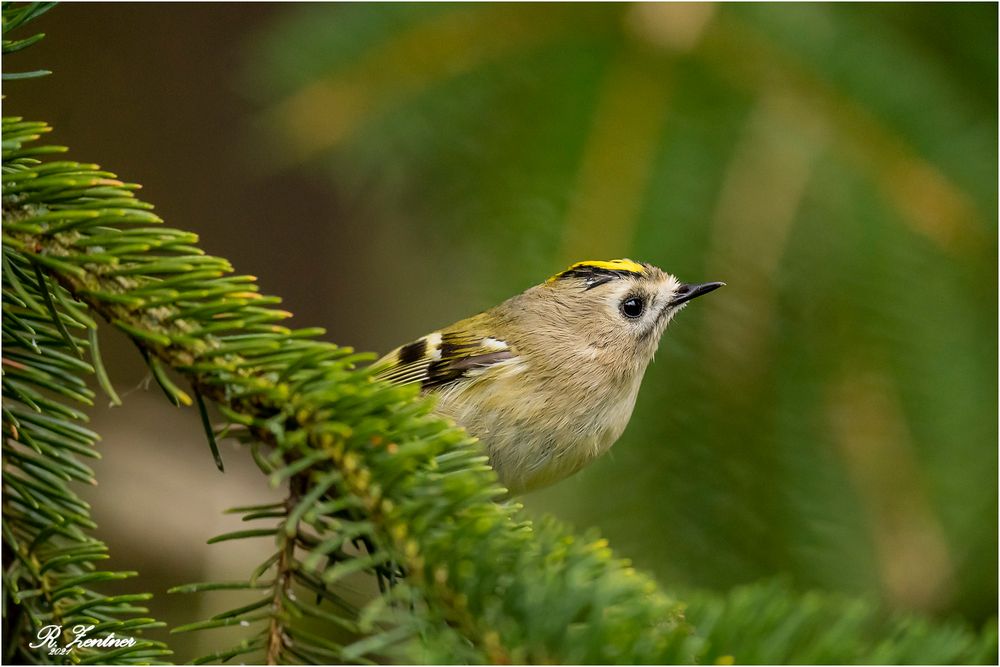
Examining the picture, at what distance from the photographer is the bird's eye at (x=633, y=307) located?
2.19 meters

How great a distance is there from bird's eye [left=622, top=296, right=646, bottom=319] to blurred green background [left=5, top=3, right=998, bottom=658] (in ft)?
0.80

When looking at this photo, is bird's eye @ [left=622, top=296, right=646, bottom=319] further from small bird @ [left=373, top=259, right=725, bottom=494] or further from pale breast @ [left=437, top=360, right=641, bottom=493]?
pale breast @ [left=437, top=360, right=641, bottom=493]

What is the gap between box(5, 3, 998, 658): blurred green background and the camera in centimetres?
182

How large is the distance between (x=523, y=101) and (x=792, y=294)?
0.70 metres

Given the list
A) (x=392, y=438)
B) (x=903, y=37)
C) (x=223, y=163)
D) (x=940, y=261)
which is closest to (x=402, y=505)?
(x=392, y=438)

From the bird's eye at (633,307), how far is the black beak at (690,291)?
14 centimetres

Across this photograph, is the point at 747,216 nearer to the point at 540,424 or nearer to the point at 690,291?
the point at 690,291

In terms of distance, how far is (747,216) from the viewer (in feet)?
6.23

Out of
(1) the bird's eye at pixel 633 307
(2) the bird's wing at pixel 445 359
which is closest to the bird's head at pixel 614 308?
(1) the bird's eye at pixel 633 307


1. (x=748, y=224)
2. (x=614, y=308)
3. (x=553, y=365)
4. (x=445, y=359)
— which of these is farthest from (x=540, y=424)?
(x=748, y=224)

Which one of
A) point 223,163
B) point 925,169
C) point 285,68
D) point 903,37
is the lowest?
point 223,163

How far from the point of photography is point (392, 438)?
978 mm

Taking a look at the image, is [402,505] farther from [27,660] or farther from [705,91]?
[705,91]

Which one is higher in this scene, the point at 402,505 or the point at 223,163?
the point at 223,163
